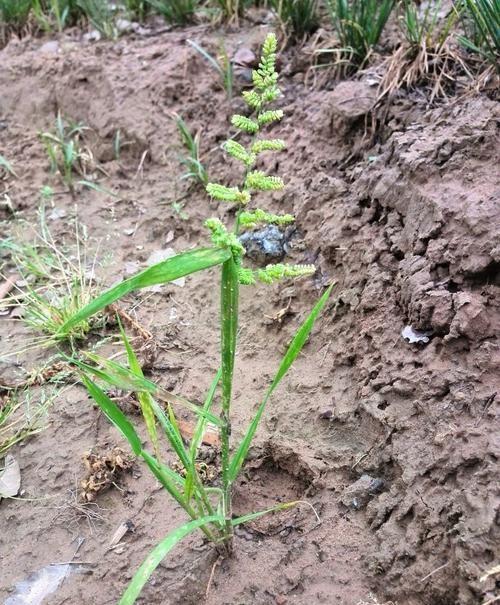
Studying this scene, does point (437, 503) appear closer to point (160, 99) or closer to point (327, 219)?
point (327, 219)

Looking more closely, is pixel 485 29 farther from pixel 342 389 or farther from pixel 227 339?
pixel 227 339

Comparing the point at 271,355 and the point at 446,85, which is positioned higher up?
the point at 446,85

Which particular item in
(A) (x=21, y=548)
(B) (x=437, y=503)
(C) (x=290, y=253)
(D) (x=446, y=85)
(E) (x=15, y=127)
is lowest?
(A) (x=21, y=548)

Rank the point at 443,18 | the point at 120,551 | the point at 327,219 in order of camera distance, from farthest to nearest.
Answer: the point at 443,18 → the point at 327,219 → the point at 120,551

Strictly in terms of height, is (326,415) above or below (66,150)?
below

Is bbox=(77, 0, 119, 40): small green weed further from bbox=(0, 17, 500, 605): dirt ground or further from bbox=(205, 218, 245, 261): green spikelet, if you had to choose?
bbox=(205, 218, 245, 261): green spikelet

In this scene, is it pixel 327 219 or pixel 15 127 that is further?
pixel 15 127

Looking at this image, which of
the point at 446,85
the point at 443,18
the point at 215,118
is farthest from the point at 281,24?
the point at 446,85

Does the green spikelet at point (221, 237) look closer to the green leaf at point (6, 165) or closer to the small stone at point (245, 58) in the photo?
the small stone at point (245, 58)

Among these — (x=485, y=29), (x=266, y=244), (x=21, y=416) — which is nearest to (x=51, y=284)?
(x=21, y=416)
